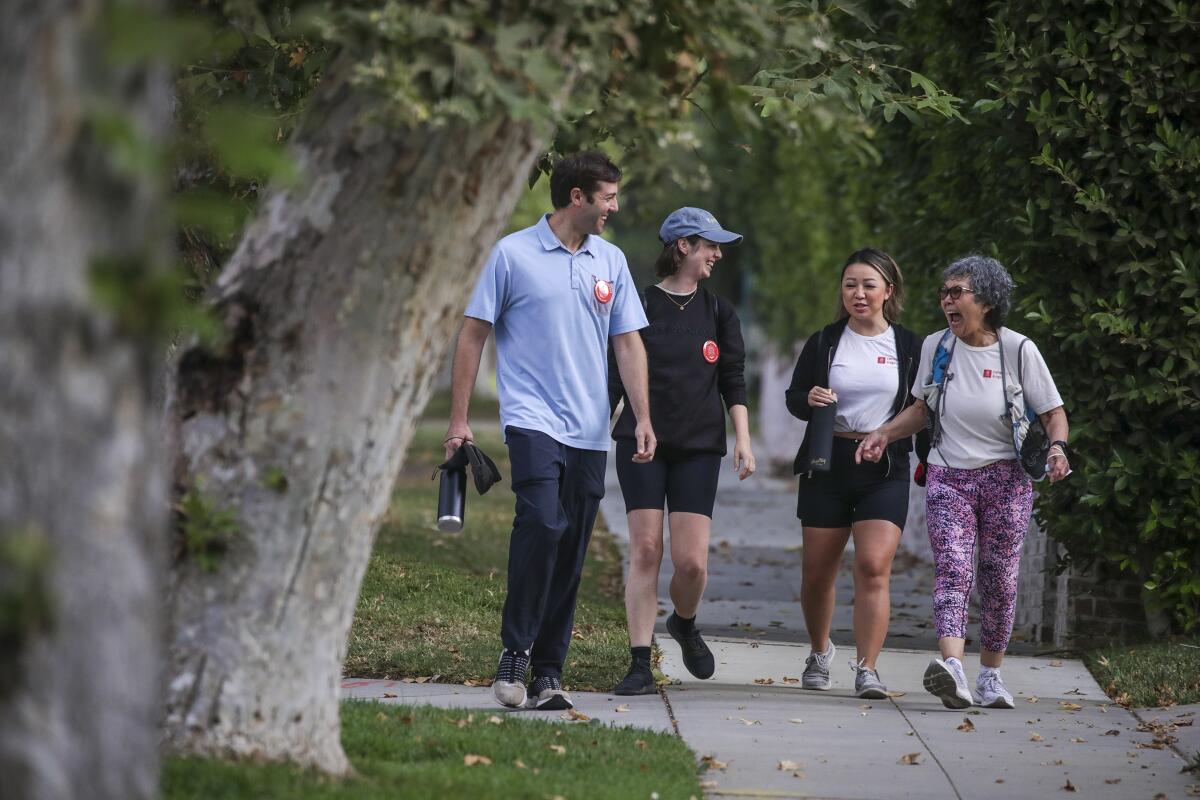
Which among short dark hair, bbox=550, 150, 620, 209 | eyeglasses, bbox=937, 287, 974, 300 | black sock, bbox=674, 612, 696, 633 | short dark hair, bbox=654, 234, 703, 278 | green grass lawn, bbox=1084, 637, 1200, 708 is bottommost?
green grass lawn, bbox=1084, 637, 1200, 708

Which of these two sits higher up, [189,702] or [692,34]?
[692,34]

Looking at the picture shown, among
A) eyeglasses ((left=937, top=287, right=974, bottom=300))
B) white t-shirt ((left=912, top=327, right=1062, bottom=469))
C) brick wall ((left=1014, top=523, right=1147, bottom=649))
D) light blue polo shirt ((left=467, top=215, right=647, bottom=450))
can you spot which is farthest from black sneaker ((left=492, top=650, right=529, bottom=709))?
brick wall ((left=1014, top=523, right=1147, bottom=649))

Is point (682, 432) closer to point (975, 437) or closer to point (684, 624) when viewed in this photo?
point (684, 624)

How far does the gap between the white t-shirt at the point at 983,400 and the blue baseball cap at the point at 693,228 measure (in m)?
1.08

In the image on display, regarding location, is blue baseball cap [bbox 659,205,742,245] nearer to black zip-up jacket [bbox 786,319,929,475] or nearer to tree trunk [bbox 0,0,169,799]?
black zip-up jacket [bbox 786,319,929,475]

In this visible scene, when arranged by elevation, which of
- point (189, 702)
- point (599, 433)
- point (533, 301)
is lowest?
point (189, 702)

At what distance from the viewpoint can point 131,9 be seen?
2.64 m

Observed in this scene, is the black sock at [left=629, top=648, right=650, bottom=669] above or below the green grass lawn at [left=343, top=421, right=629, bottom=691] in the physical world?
above

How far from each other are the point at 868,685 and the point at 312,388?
360 cm

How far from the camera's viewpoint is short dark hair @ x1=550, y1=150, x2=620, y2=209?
6.45 m

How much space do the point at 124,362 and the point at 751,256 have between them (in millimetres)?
28532

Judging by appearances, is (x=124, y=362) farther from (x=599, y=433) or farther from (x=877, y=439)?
(x=877, y=439)

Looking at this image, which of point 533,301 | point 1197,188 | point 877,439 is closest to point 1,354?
point 533,301

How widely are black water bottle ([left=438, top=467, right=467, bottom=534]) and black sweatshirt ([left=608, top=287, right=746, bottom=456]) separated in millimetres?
785
